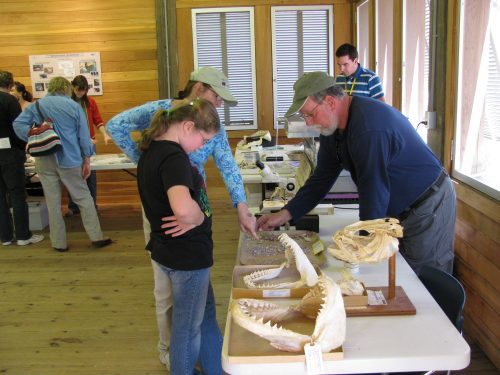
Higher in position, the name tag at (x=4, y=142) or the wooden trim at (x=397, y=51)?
the wooden trim at (x=397, y=51)

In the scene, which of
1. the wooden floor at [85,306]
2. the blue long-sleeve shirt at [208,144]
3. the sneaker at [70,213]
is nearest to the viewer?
the blue long-sleeve shirt at [208,144]

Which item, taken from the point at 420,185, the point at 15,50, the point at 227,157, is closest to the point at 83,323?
the point at 227,157

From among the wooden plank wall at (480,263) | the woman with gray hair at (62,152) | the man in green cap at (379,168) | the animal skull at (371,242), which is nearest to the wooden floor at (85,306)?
the wooden plank wall at (480,263)

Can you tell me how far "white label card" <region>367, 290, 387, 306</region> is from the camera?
5.43ft

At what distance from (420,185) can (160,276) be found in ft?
3.83

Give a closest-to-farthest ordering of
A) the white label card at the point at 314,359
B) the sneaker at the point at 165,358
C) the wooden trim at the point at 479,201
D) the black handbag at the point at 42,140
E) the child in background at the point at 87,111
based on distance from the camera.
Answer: the white label card at the point at 314,359, the wooden trim at the point at 479,201, the sneaker at the point at 165,358, the black handbag at the point at 42,140, the child in background at the point at 87,111

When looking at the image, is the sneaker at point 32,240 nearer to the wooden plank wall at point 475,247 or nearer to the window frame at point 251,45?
the window frame at point 251,45

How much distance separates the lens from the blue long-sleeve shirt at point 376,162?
196 cm

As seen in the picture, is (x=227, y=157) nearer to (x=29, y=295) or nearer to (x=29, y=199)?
(x=29, y=295)

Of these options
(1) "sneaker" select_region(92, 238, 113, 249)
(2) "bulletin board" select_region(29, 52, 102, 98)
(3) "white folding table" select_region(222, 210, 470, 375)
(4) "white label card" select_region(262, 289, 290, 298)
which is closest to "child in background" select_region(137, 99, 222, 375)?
(4) "white label card" select_region(262, 289, 290, 298)

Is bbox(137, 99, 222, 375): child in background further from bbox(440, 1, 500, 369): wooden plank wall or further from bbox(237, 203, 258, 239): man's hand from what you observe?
bbox(440, 1, 500, 369): wooden plank wall

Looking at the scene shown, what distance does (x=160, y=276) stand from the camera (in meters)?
2.22

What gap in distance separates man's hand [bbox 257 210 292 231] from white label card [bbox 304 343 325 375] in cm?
103

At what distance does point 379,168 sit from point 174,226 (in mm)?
791
